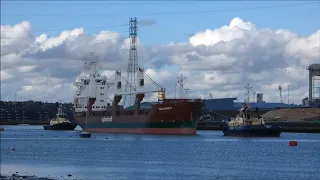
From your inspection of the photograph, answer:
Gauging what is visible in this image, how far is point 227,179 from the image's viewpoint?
36406mm

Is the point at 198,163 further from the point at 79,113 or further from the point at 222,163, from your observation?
the point at 79,113

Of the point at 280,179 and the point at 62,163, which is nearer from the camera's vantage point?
the point at 280,179

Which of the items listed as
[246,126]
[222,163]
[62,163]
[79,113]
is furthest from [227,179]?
[79,113]

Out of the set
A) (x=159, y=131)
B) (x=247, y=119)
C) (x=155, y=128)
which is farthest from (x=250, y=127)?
(x=155, y=128)

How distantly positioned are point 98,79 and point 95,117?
32.2 ft

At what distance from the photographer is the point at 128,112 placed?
3942 inches

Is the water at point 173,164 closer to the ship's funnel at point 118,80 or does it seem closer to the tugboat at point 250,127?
the tugboat at point 250,127

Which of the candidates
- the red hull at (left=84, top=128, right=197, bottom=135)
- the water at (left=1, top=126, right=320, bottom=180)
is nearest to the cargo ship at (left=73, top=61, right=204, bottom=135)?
the red hull at (left=84, top=128, right=197, bottom=135)

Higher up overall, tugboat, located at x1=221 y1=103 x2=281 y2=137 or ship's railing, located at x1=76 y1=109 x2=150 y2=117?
ship's railing, located at x1=76 y1=109 x2=150 y2=117

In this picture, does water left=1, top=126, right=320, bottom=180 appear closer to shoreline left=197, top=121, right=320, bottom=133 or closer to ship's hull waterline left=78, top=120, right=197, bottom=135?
ship's hull waterline left=78, top=120, right=197, bottom=135

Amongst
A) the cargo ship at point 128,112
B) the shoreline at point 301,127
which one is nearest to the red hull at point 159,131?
the cargo ship at point 128,112

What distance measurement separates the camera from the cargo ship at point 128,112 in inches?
3521

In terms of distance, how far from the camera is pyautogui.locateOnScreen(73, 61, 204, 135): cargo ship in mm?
89438

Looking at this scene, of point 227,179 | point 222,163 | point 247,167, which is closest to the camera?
point 227,179
